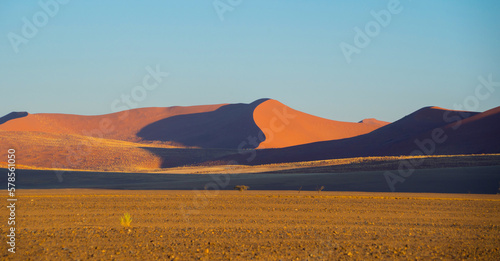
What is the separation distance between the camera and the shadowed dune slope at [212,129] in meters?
86.2

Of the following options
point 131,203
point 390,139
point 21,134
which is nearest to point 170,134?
point 21,134

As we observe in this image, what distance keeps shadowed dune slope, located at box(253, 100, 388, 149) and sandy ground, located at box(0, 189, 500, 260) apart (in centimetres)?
6089

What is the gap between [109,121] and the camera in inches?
4547

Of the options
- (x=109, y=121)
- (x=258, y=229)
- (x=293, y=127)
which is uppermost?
(x=109, y=121)

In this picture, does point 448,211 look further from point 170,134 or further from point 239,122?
point 170,134

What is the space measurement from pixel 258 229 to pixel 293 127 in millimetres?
80615

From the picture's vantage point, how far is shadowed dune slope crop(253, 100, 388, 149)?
85250 millimetres

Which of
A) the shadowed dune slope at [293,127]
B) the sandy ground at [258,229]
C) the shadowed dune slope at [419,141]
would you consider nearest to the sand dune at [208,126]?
the shadowed dune slope at [293,127]

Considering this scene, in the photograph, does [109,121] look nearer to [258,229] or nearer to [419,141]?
[419,141]

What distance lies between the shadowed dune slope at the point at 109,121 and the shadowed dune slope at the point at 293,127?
20.7 meters

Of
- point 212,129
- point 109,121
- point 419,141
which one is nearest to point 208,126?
point 212,129

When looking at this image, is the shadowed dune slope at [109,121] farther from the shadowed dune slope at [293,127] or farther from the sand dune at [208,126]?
the shadowed dune slope at [293,127]

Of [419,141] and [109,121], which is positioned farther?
[109,121]

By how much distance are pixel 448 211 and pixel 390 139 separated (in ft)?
155
